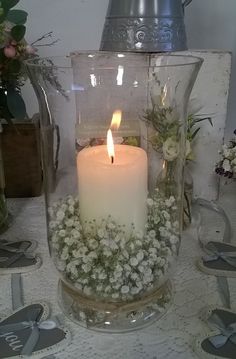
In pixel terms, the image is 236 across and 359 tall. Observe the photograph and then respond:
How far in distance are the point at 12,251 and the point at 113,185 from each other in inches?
7.8

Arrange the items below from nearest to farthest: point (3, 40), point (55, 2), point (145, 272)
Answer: point (145, 272) < point (3, 40) < point (55, 2)

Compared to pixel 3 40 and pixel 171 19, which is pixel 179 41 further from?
pixel 3 40

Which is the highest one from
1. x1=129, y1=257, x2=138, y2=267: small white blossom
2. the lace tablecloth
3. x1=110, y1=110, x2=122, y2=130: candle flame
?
x1=110, y1=110, x2=122, y2=130: candle flame

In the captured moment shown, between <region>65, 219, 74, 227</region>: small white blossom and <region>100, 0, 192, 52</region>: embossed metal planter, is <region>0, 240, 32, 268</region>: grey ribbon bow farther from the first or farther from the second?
<region>100, 0, 192, 52</region>: embossed metal planter

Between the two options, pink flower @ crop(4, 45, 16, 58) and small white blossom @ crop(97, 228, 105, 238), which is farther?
pink flower @ crop(4, 45, 16, 58)

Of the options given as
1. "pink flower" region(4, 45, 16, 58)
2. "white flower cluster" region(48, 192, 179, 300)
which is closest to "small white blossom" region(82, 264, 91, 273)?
"white flower cluster" region(48, 192, 179, 300)

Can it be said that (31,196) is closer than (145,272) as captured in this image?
No

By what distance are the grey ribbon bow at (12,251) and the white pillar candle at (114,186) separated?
14cm

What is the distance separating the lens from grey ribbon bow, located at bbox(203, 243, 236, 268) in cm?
48

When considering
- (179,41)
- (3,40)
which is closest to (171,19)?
(179,41)

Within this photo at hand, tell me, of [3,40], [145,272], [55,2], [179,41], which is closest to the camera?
[145,272]

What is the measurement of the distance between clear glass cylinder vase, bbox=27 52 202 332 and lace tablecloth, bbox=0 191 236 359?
0.01 meters

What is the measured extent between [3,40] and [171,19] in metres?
0.24

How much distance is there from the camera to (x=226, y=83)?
60cm
